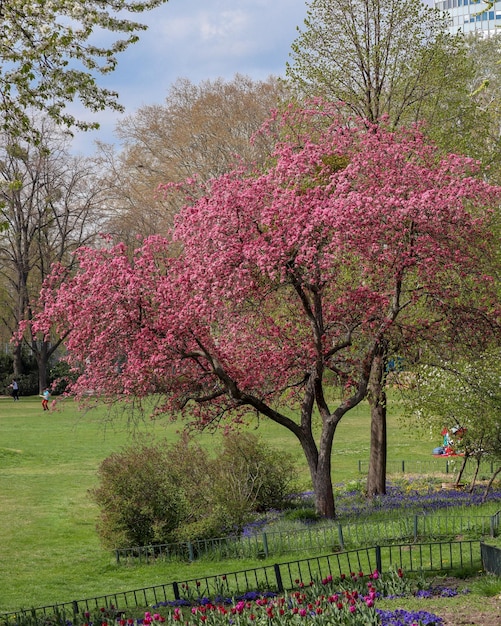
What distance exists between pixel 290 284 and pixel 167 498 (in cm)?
508

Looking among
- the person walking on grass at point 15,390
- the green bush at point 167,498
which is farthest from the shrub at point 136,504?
the person walking on grass at point 15,390

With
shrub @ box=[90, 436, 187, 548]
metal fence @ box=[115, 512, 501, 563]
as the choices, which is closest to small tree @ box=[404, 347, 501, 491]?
metal fence @ box=[115, 512, 501, 563]

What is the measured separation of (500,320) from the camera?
1933 cm

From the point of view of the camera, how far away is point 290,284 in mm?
18125

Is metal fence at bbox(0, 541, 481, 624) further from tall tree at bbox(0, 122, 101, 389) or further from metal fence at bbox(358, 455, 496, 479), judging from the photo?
tall tree at bbox(0, 122, 101, 389)

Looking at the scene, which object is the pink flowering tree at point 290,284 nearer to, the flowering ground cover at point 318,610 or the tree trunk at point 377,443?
the tree trunk at point 377,443

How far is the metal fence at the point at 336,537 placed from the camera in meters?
15.8

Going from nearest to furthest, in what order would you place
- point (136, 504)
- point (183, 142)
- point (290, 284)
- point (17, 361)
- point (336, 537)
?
point (336, 537), point (136, 504), point (290, 284), point (183, 142), point (17, 361)

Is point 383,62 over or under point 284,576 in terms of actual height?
over

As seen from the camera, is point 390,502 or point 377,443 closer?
point 390,502

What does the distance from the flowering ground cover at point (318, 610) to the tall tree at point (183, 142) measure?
125 feet

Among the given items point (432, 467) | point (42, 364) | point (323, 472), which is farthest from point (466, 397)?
point (42, 364)

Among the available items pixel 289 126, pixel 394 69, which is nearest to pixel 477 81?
pixel 394 69

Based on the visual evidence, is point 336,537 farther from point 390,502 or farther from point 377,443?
point 377,443
